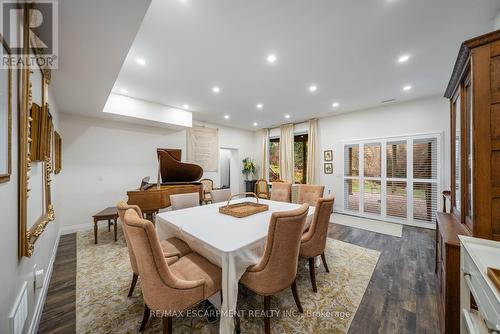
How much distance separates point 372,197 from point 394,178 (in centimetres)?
70

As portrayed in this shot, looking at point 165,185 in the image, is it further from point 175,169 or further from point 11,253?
point 11,253

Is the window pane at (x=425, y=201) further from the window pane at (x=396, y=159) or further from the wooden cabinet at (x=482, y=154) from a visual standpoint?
the wooden cabinet at (x=482, y=154)

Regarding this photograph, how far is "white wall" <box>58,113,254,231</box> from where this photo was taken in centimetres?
378

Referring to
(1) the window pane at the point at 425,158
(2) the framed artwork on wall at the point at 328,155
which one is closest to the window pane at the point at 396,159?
(1) the window pane at the point at 425,158

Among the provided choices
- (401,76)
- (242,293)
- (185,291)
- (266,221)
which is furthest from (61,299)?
(401,76)

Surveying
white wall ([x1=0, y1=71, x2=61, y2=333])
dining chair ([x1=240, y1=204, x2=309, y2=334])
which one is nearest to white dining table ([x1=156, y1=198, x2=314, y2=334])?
dining chair ([x1=240, y1=204, x2=309, y2=334])

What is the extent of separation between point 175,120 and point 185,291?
4.24m

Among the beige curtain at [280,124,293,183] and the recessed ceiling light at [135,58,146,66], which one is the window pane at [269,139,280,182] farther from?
the recessed ceiling light at [135,58,146,66]

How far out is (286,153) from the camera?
6.43 meters

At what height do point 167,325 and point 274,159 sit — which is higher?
point 274,159

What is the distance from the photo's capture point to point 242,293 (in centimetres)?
191

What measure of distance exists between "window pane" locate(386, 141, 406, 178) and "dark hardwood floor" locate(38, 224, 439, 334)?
1.80 m

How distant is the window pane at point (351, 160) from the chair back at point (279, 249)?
4.52 meters

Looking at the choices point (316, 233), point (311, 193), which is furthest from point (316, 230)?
point (311, 193)
